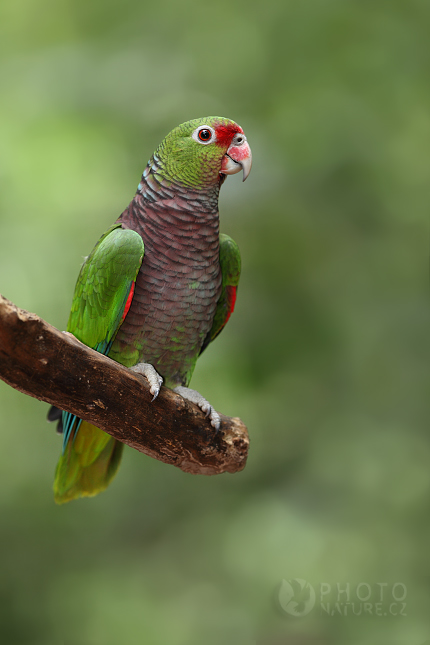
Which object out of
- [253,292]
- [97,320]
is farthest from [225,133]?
[253,292]

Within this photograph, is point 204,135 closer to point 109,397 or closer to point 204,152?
point 204,152

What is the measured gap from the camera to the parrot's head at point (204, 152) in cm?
174

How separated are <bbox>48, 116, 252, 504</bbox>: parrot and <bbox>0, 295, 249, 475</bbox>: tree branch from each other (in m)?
0.07

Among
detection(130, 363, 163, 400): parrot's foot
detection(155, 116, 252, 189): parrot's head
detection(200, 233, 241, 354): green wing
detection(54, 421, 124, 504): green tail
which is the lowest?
detection(54, 421, 124, 504): green tail

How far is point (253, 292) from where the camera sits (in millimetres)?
3012

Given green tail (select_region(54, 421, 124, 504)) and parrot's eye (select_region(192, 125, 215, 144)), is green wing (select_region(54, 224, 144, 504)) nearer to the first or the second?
green tail (select_region(54, 421, 124, 504))

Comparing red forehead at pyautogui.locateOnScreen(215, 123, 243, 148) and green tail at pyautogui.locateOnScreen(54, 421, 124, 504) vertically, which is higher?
red forehead at pyautogui.locateOnScreen(215, 123, 243, 148)

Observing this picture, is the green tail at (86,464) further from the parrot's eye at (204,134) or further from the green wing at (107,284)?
the parrot's eye at (204,134)

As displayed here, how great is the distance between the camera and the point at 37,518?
2.97m

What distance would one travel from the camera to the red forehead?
5.71 ft

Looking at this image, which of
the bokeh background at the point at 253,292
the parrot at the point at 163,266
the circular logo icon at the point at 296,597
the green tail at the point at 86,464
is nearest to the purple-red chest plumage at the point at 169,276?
the parrot at the point at 163,266

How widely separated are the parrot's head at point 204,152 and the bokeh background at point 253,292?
106 cm

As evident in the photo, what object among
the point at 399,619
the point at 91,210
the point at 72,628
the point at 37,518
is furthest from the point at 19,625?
the point at 91,210

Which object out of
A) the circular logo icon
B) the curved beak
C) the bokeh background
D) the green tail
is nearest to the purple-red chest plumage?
the curved beak
